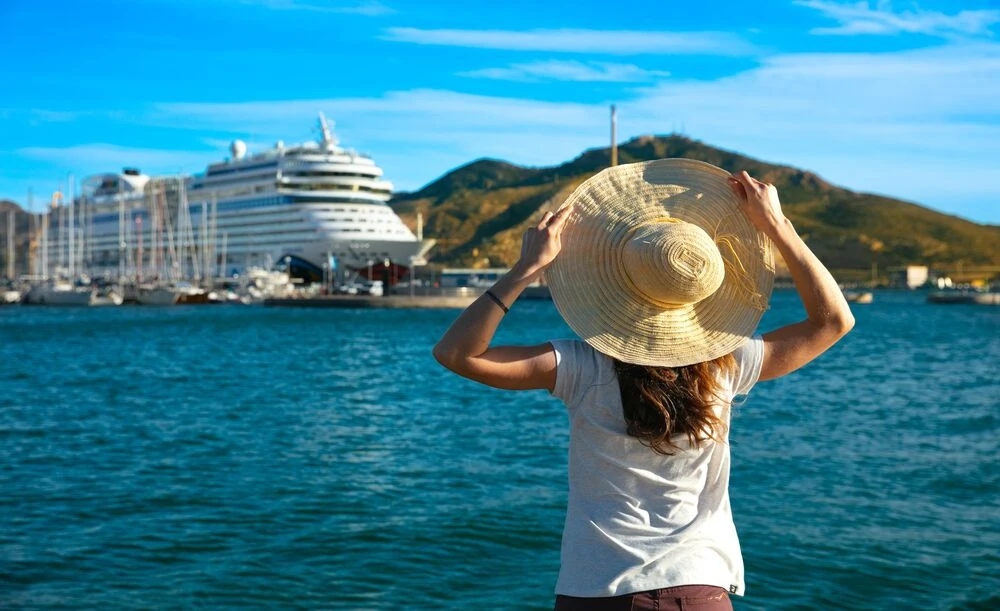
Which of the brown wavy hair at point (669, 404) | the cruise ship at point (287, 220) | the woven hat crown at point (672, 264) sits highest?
the cruise ship at point (287, 220)

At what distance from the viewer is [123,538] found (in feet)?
27.3

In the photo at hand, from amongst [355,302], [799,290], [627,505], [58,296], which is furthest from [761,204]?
[58,296]

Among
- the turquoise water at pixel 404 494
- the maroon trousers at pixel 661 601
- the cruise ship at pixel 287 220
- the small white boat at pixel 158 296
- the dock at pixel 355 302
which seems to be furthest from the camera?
the cruise ship at pixel 287 220

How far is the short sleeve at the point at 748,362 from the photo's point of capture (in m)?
2.66

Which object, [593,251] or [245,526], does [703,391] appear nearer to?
[593,251]

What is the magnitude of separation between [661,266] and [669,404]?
1.10ft

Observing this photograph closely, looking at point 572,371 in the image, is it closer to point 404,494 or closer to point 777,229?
point 777,229

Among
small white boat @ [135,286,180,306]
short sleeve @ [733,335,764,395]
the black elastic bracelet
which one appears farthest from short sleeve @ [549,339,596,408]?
small white boat @ [135,286,180,306]

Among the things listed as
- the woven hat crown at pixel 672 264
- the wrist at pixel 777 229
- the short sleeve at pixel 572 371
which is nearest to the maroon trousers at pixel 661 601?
the short sleeve at pixel 572 371

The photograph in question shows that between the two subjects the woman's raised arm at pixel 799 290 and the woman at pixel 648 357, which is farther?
the woman's raised arm at pixel 799 290

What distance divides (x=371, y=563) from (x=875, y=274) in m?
189

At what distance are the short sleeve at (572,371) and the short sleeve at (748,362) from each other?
396 millimetres

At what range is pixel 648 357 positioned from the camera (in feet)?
8.20

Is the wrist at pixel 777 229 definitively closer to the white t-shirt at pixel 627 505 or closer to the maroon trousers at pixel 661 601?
the white t-shirt at pixel 627 505
